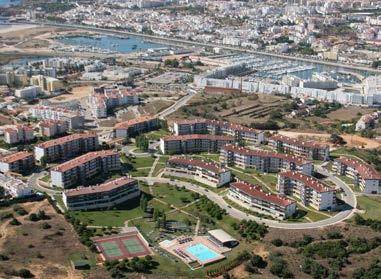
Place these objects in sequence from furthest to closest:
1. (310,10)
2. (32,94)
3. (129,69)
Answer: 1. (310,10)
2. (129,69)
3. (32,94)

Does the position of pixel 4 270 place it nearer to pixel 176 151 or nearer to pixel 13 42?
pixel 176 151

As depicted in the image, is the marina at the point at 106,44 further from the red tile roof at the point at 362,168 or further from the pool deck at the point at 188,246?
the pool deck at the point at 188,246

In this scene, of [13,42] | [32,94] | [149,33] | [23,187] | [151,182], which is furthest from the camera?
[149,33]

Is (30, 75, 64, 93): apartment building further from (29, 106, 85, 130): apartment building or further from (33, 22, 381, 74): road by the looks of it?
(33, 22, 381, 74): road

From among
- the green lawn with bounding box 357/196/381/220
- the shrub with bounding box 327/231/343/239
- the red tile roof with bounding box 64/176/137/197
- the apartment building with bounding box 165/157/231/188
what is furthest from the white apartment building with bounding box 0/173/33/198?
the green lawn with bounding box 357/196/381/220

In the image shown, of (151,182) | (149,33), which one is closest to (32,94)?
(151,182)

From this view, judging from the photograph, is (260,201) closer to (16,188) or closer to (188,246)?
(188,246)

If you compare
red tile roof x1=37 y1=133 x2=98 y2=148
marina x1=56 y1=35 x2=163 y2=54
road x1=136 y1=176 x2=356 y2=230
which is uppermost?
marina x1=56 y1=35 x2=163 y2=54
